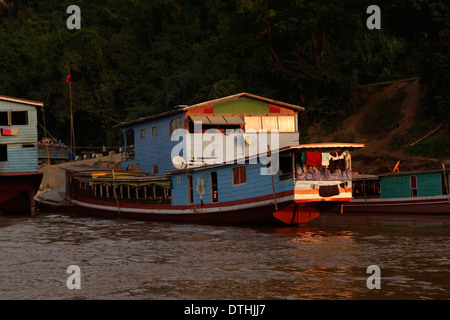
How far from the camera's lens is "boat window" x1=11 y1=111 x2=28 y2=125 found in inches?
1172

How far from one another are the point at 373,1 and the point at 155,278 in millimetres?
34531

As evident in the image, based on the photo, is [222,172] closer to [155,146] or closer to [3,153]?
[155,146]

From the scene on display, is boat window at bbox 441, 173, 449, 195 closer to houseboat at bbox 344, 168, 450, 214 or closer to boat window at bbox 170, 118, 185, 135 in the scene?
houseboat at bbox 344, 168, 450, 214

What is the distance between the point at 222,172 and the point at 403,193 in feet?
32.8

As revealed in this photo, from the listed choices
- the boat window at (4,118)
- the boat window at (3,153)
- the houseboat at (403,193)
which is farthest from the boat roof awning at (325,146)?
the boat window at (4,118)

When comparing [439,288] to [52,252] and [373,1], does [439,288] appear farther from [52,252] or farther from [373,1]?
[373,1]

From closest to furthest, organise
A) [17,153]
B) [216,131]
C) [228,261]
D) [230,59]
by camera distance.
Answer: [228,261], [216,131], [17,153], [230,59]

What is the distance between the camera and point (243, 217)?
72.6 ft

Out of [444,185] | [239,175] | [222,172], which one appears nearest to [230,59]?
[444,185]

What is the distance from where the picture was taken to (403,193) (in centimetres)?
2758

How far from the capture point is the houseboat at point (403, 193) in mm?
25986

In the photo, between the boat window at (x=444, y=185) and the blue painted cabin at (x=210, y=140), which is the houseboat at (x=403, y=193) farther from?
the blue painted cabin at (x=210, y=140)
